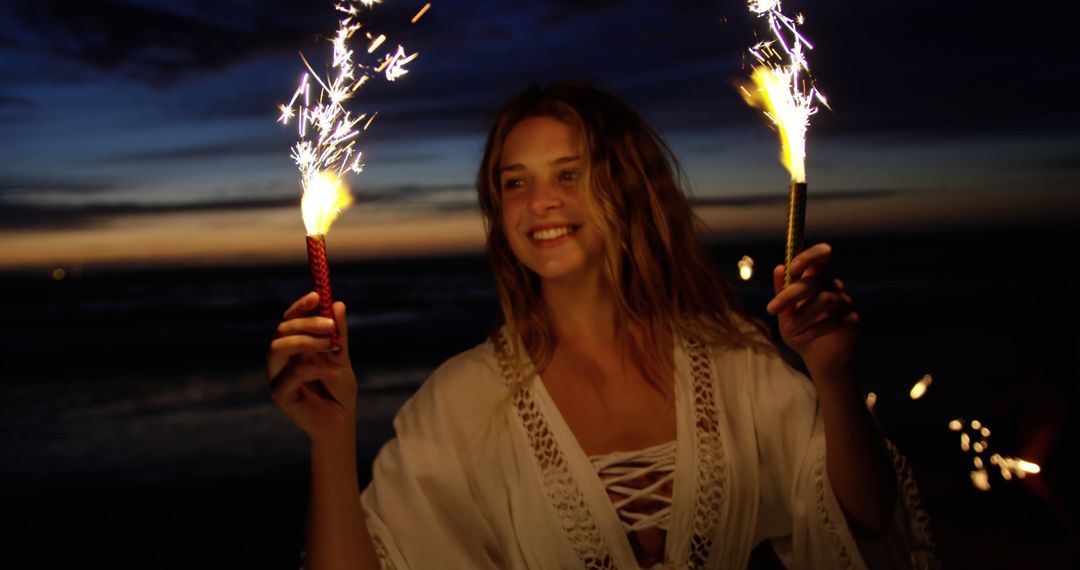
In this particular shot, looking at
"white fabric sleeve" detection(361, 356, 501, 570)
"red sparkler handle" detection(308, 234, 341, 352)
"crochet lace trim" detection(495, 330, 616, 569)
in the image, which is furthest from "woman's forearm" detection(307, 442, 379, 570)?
"crochet lace trim" detection(495, 330, 616, 569)

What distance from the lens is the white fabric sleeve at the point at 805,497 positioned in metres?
2.45

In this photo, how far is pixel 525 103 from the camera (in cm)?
298

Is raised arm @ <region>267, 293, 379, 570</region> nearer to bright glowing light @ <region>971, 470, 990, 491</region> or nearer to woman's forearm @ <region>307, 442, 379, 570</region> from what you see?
woman's forearm @ <region>307, 442, 379, 570</region>

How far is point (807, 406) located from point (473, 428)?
42.9 inches

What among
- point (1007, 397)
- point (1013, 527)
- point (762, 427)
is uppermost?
point (762, 427)

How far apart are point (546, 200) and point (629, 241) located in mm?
448

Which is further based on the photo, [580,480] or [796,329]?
[580,480]

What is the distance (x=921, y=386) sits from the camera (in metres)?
11.0

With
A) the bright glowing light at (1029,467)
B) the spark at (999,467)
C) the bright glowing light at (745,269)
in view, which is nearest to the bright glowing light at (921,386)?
the spark at (999,467)

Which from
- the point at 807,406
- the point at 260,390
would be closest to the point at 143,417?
the point at 260,390

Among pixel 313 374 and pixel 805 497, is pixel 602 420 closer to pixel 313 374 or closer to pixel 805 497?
pixel 805 497

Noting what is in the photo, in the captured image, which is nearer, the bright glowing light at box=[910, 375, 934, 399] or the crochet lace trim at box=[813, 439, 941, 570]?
the crochet lace trim at box=[813, 439, 941, 570]

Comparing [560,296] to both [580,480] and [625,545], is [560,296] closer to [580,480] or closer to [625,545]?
[580,480]

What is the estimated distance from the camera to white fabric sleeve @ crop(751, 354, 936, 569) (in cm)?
245
